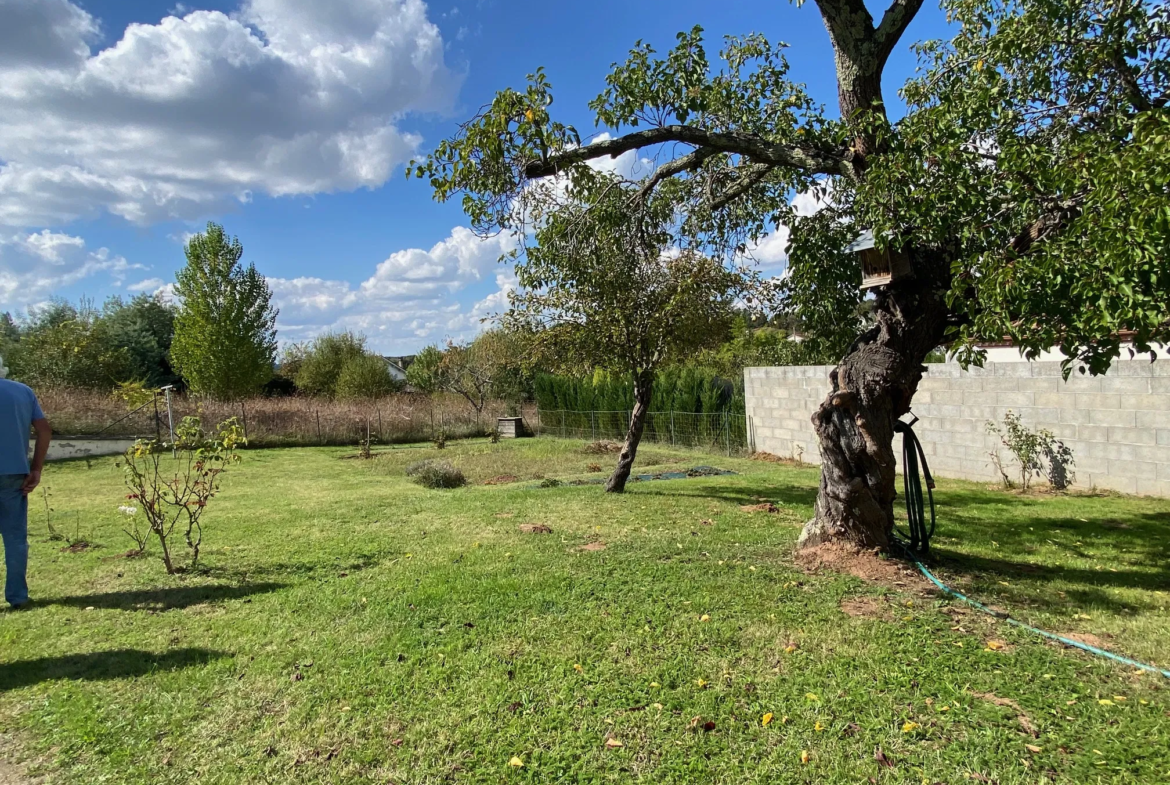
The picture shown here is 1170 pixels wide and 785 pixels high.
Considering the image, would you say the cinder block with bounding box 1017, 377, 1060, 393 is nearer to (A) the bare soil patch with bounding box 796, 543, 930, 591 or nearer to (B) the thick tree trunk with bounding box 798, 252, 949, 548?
(B) the thick tree trunk with bounding box 798, 252, 949, 548

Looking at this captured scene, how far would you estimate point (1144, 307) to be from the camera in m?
2.86

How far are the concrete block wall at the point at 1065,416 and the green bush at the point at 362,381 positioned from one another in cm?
2413

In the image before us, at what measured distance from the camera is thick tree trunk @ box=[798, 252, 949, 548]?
15.4ft

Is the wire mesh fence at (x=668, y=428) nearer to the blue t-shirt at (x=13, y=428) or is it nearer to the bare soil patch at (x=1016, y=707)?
the bare soil patch at (x=1016, y=707)

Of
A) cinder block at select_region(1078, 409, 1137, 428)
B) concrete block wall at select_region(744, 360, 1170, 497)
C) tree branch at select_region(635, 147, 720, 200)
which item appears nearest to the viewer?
tree branch at select_region(635, 147, 720, 200)

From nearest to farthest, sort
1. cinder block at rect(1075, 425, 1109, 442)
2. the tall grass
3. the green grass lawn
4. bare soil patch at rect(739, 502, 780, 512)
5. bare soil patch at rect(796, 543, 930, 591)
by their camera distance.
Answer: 1. the green grass lawn
2. bare soil patch at rect(796, 543, 930, 591)
3. bare soil patch at rect(739, 502, 780, 512)
4. cinder block at rect(1075, 425, 1109, 442)
5. the tall grass

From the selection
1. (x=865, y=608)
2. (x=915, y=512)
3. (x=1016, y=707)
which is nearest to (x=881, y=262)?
(x=915, y=512)

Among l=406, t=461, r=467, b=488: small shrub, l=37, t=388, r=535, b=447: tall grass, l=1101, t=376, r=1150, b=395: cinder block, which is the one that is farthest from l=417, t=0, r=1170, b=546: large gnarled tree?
l=37, t=388, r=535, b=447: tall grass

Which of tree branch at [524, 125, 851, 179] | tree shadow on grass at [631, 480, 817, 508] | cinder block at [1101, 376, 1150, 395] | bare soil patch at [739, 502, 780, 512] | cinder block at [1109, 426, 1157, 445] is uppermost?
tree branch at [524, 125, 851, 179]

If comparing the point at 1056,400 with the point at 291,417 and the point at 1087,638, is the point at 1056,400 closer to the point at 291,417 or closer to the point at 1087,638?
the point at 1087,638

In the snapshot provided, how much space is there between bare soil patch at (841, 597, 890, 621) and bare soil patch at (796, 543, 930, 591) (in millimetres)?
375

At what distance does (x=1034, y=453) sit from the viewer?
8.97 meters

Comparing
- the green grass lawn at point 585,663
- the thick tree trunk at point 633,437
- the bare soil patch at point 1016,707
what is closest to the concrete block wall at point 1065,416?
the green grass lawn at point 585,663

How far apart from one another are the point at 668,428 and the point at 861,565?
502 inches
